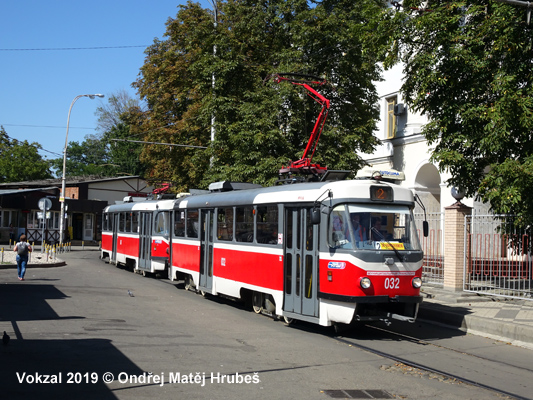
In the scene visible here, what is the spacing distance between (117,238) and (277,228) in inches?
704

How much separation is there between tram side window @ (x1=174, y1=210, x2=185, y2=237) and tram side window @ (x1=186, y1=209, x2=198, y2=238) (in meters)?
0.48

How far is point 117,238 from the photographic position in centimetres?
2909

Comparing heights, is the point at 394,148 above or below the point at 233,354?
above

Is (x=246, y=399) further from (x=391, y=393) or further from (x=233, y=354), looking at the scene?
(x=233, y=354)

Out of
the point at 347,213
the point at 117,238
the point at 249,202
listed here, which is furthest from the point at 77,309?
the point at 117,238

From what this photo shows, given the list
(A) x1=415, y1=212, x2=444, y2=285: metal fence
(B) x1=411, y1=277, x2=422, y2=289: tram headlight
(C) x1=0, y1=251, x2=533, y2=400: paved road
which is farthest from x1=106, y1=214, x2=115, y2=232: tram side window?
(B) x1=411, y1=277, x2=422, y2=289: tram headlight

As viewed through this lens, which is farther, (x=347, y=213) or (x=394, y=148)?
(x=394, y=148)

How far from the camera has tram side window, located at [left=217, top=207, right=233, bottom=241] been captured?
15281 millimetres

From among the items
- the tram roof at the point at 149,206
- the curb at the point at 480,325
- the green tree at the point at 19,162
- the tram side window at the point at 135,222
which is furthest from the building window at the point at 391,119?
the green tree at the point at 19,162

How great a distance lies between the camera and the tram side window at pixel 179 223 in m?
18.8

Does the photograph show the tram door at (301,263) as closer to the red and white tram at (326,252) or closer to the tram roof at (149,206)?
the red and white tram at (326,252)

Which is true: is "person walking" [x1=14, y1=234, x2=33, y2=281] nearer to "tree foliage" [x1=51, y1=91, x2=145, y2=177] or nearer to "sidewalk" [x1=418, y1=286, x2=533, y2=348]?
"sidewalk" [x1=418, y1=286, x2=533, y2=348]

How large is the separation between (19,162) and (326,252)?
236 ft

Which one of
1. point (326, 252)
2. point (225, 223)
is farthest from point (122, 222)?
point (326, 252)
